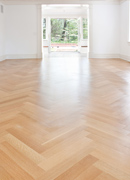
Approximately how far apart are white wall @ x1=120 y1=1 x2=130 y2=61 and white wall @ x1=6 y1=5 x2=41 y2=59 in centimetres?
396

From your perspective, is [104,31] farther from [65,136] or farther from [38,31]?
[65,136]

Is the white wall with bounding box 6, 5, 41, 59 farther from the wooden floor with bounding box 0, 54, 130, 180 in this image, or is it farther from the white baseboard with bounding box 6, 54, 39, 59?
the wooden floor with bounding box 0, 54, 130, 180

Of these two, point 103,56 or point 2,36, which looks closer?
point 2,36

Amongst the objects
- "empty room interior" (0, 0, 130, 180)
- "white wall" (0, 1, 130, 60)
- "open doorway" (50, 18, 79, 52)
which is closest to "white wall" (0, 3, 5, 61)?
"white wall" (0, 1, 130, 60)

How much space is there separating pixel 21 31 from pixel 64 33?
11.8 m

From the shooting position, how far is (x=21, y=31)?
942 centimetres

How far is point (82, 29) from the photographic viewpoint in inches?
520

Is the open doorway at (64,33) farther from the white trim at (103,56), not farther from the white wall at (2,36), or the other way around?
the white wall at (2,36)

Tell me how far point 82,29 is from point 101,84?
10.3 m

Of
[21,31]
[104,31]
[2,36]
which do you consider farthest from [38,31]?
[104,31]

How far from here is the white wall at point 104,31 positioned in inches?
367

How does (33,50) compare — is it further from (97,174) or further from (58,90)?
(97,174)

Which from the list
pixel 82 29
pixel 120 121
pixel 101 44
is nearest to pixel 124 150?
pixel 120 121

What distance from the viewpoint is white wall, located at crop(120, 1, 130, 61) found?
8.45m
